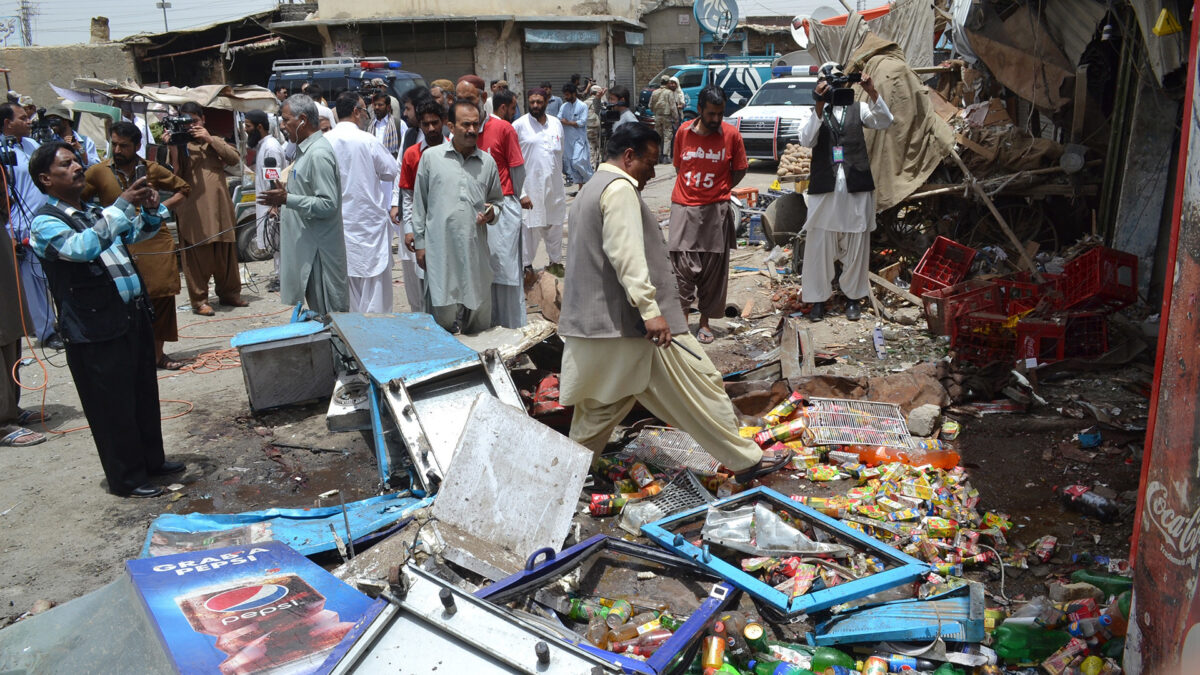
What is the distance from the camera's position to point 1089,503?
151 inches

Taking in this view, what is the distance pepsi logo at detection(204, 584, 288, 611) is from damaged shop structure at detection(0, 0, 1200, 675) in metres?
0.01

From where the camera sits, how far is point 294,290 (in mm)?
→ 5746

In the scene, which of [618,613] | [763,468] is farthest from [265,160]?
[618,613]

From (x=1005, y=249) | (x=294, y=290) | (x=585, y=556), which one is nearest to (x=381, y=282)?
(x=294, y=290)

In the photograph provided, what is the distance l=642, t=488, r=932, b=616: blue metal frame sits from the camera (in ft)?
10.0

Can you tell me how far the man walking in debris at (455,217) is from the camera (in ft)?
17.3

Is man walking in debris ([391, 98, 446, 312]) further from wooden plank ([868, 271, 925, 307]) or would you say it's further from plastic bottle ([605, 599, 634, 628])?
wooden plank ([868, 271, 925, 307])

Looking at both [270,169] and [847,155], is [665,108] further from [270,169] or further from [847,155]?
[270,169]

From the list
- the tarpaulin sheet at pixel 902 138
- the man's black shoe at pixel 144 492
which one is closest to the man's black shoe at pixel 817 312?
the tarpaulin sheet at pixel 902 138

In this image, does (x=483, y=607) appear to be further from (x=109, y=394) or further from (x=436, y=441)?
(x=109, y=394)

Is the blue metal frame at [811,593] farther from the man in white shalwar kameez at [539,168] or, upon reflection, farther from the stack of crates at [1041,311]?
the man in white shalwar kameez at [539,168]

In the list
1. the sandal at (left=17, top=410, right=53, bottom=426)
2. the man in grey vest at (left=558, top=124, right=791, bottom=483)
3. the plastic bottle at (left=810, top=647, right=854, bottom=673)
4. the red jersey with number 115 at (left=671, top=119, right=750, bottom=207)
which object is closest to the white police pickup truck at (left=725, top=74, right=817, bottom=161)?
the red jersey with number 115 at (left=671, top=119, right=750, bottom=207)

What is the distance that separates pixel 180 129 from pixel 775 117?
1110 centimetres

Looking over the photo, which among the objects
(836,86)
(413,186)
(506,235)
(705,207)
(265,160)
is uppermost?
(836,86)
